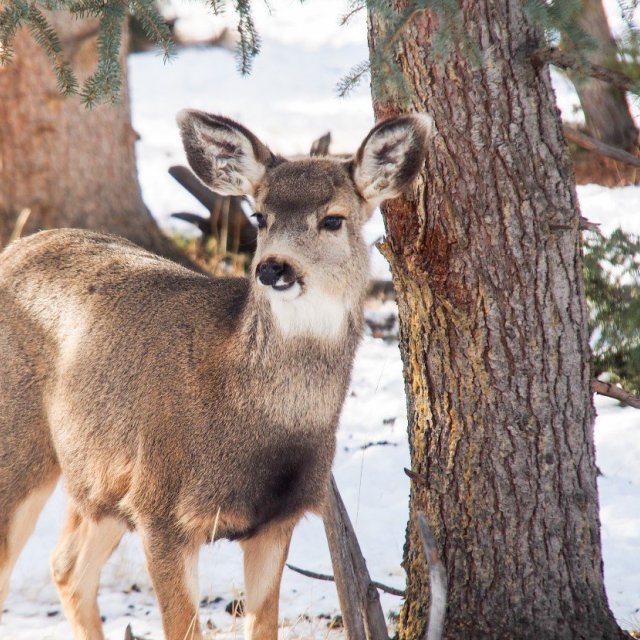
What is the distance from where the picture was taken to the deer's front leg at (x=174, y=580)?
4.78 meters

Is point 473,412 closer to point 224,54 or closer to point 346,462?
point 346,462

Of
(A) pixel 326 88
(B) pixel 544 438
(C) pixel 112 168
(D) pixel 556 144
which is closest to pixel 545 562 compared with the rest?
(B) pixel 544 438

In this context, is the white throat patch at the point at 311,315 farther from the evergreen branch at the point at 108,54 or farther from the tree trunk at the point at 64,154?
the tree trunk at the point at 64,154

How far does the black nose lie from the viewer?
4.38 metres

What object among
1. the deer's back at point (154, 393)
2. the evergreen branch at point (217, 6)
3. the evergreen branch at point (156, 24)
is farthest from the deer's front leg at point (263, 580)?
the evergreen branch at point (217, 6)

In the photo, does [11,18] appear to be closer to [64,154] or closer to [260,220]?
[260,220]

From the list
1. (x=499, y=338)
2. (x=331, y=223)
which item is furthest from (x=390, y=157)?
(x=499, y=338)

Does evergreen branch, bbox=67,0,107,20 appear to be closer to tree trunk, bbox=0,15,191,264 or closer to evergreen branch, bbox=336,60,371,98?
evergreen branch, bbox=336,60,371,98

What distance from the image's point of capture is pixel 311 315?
4754mm

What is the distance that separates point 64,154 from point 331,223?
6154 millimetres

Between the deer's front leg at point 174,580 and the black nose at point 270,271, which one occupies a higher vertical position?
the black nose at point 270,271

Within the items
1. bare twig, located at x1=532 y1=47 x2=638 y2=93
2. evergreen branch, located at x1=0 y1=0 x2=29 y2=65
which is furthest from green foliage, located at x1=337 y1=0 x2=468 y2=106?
evergreen branch, located at x1=0 y1=0 x2=29 y2=65

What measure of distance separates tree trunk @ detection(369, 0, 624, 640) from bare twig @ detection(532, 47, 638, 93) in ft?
0.44

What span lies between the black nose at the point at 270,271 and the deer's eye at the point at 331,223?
42 cm
